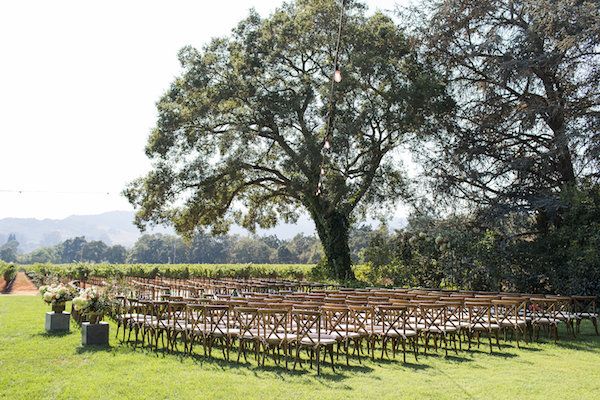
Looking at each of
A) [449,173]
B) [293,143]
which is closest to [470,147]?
[449,173]

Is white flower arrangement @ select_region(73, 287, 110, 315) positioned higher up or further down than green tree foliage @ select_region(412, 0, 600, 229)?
further down

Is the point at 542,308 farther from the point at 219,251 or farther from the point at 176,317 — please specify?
the point at 219,251

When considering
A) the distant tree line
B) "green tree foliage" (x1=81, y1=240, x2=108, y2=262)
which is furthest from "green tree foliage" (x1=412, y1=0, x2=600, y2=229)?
"green tree foliage" (x1=81, y1=240, x2=108, y2=262)

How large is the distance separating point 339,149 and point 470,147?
5.81 m

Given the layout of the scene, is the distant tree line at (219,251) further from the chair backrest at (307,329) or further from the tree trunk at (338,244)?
the chair backrest at (307,329)

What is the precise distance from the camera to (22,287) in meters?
37.5

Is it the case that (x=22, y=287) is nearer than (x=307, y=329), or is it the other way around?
(x=307, y=329)

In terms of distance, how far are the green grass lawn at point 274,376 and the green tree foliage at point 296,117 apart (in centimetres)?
1679

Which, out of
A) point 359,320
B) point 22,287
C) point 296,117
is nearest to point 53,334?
point 359,320

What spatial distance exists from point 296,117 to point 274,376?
22.2 metres

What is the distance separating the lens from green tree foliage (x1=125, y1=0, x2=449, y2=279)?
1067 inches

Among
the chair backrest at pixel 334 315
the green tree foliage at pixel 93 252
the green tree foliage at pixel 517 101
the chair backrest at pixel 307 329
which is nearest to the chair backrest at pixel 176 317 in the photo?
the chair backrest at pixel 307 329

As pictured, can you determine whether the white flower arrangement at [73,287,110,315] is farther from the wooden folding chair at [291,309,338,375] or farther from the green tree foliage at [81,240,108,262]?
the green tree foliage at [81,240,108,262]

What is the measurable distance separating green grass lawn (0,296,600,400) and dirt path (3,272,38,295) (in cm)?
2398
